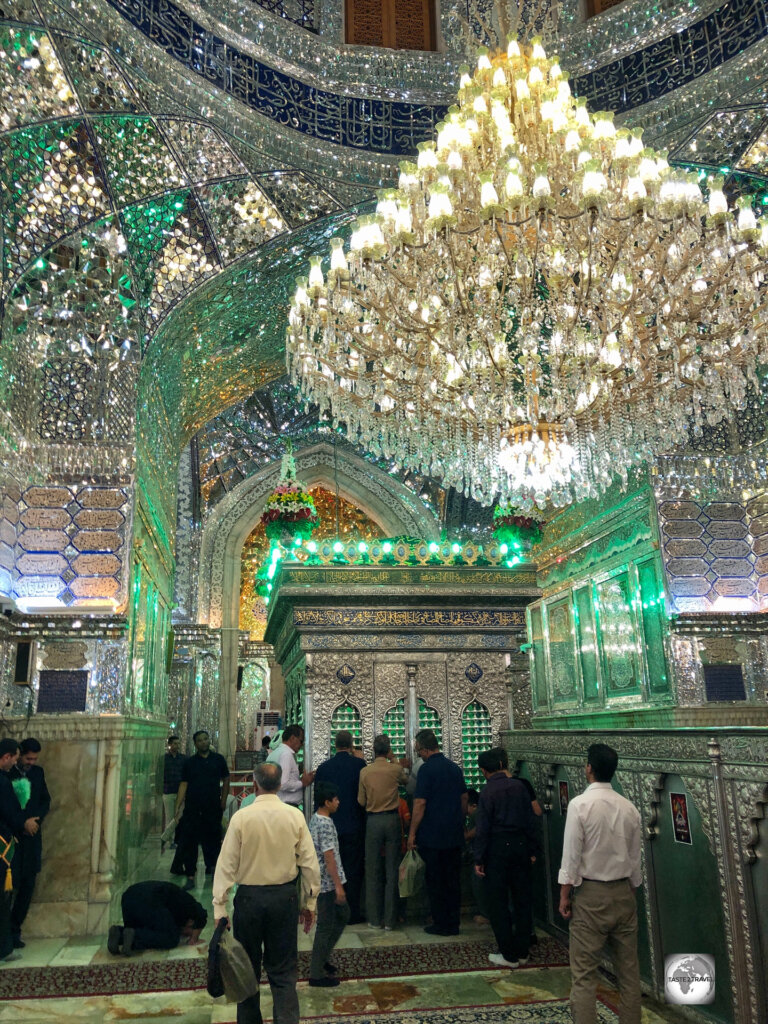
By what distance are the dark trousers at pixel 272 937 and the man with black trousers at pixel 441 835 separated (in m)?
1.86

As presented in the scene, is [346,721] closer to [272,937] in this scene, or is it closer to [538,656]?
[272,937]

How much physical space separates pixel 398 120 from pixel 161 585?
4771mm

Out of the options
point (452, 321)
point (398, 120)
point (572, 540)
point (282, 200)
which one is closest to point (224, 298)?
point (282, 200)

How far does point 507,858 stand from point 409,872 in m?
0.99

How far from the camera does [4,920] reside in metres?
4.15

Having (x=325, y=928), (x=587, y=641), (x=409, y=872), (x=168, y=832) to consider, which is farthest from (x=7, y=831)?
(x=168, y=832)

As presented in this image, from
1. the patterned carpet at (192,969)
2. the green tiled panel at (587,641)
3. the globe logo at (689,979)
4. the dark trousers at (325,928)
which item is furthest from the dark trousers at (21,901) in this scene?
the green tiled panel at (587,641)

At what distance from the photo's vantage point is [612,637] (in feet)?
23.4

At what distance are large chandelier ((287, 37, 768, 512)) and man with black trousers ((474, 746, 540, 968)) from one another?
2266mm

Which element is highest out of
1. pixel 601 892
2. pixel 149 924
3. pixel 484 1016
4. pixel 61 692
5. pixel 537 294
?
pixel 537 294

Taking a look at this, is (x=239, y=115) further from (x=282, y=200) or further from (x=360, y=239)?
(x=360, y=239)

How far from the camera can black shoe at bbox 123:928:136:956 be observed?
4.25 m

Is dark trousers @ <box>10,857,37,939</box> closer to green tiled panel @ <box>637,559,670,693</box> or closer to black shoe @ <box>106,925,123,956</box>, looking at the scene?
black shoe @ <box>106,925,123,956</box>

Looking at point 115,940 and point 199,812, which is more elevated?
point 199,812
